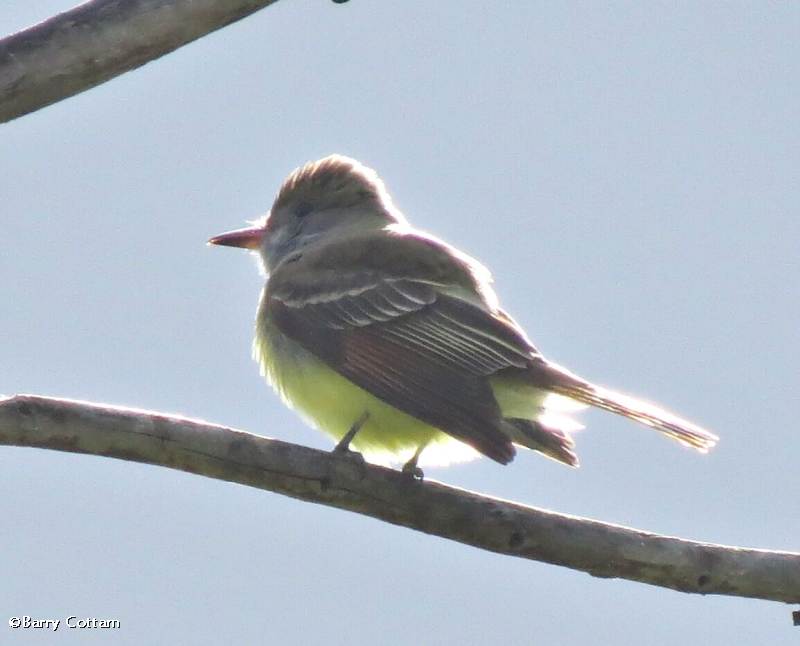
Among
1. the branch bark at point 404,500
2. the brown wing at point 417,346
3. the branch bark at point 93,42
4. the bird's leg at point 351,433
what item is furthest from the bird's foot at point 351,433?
the branch bark at point 93,42

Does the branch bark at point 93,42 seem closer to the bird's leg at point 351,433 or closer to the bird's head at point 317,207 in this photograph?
the bird's leg at point 351,433

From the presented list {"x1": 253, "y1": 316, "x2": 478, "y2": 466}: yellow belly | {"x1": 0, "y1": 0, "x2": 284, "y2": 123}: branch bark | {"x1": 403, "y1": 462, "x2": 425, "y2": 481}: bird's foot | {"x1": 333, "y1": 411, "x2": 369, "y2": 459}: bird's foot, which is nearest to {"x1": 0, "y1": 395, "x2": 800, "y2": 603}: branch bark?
{"x1": 403, "y1": 462, "x2": 425, "y2": 481}: bird's foot

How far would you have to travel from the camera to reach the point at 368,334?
5.89 meters

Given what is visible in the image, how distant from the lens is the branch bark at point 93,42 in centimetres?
402

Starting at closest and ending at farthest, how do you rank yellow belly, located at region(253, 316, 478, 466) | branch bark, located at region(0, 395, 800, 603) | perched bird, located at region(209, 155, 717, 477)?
1. branch bark, located at region(0, 395, 800, 603)
2. perched bird, located at region(209, 155, 717, 477)
3. yellow belly, located at region(253, 316, 478, 466)

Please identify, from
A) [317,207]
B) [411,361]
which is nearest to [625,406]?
[411,361]

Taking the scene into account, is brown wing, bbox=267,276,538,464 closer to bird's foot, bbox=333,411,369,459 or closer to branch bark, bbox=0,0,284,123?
bird's foot, bbox=333,411,369,459

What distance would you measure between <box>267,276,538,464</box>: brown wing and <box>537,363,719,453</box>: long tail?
135mm

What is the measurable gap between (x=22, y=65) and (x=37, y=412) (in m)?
0.99

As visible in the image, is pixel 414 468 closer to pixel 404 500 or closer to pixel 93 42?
pixel 404 500

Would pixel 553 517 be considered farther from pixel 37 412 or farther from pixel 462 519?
pixel 37 412

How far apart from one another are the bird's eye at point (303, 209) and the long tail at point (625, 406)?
7.02 feet

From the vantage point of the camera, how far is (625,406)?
5.52 m

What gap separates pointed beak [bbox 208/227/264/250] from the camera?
7477 mm
